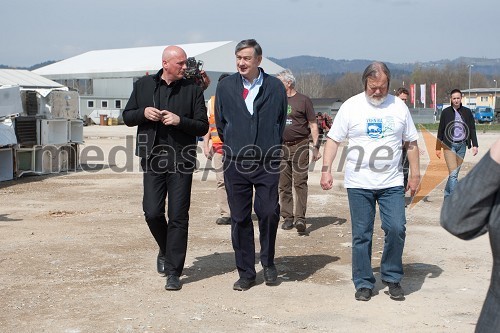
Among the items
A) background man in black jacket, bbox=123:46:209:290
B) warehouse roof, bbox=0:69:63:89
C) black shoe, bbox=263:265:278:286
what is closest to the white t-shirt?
black shoe, bbox=263:265:278:286

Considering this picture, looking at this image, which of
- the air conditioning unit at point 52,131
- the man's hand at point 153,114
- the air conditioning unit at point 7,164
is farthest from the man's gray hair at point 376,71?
the air conditioning unit at point 52,131

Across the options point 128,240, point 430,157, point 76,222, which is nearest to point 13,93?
point 76,222

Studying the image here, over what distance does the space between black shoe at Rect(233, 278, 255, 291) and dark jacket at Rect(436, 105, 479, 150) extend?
252 inches

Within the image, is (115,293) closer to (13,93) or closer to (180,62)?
(180,62)

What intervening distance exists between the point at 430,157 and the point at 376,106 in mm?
16443

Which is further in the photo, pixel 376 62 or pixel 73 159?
pixel 73 159

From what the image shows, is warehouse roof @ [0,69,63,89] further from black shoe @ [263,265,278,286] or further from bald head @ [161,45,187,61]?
black shoe @ [263,265,278,286]

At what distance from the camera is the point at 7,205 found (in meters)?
12.1

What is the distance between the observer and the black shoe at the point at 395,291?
247 inches

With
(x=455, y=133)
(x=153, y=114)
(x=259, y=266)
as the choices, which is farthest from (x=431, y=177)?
(x=153, y=114)

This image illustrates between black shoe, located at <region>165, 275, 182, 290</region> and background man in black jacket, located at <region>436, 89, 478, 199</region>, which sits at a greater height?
background man in black jacket, located at <region>436, 89, 478, 199</region>

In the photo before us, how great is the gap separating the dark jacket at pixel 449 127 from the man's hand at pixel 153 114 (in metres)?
6.77

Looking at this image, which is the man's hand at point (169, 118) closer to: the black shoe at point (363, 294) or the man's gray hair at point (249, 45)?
the man's gray hair at point (249, 45)

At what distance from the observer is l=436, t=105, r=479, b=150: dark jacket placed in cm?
1200
